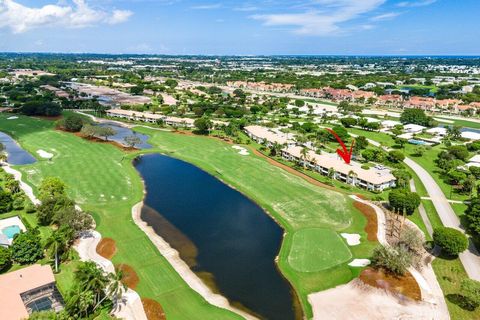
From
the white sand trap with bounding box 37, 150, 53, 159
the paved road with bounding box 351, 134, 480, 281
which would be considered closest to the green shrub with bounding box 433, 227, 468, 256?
the paved road with bounding box 351, 134, 480, 281

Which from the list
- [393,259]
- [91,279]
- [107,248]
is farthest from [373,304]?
[107,248]

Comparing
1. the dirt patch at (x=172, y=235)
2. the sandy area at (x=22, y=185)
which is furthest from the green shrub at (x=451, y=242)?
the sandy area at (x=22, y=185)

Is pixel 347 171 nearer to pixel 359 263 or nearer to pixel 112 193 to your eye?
pixel 359 263

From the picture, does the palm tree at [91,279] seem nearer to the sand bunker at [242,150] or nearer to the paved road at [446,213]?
the paved road at [446,213]

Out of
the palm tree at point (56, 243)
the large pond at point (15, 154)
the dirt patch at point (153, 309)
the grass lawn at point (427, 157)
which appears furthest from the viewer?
the large pond at point (15, 154)

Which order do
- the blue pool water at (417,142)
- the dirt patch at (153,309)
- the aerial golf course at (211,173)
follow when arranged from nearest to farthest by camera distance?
1. the dirt patch at (153,309)
2. the aerial golf course at (211,173)
3. the blue pool water at (417,142)

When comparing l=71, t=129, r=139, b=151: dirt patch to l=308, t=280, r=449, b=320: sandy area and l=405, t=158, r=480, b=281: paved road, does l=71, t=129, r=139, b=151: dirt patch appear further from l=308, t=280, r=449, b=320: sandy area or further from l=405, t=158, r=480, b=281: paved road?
l=405, t=158, r=480, b=281: paved road
